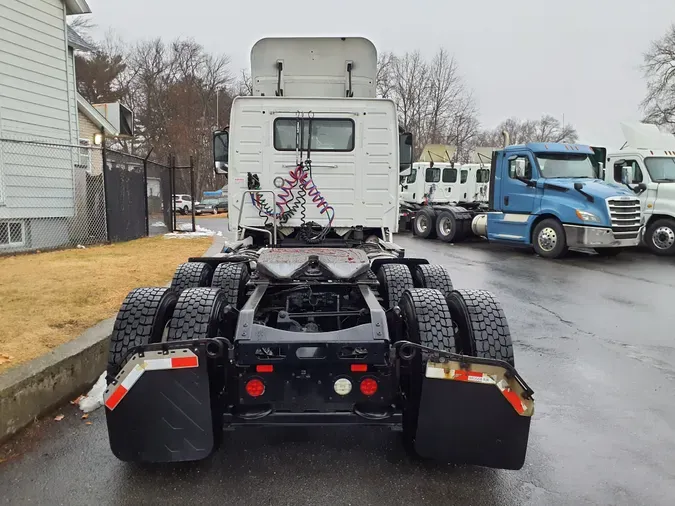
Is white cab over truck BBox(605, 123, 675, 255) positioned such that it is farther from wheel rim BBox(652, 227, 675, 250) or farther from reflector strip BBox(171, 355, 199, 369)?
reflector strip BBox(171, 355, 199, 369)

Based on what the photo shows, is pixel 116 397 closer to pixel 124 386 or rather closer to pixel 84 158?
pixel 124 386

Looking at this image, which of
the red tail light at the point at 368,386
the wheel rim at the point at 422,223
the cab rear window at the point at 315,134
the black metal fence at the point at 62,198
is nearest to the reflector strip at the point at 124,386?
the red tail light at the point at 368,386

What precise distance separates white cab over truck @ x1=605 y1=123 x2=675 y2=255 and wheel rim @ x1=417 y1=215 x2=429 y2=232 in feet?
19.2

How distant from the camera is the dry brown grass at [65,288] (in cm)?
412

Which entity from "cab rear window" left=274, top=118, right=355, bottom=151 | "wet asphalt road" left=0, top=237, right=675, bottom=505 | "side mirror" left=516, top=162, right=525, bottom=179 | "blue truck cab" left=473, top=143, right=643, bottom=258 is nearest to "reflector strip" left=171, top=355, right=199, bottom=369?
"wet asphalt road" left=0, top=237, right=675, bottom=505

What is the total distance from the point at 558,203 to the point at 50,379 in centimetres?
1127

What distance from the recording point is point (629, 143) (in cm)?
1412

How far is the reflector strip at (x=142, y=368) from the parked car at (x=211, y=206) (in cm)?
3281

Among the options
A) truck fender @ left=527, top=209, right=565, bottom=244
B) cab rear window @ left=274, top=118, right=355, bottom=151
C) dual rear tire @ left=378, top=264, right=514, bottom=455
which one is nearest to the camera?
dual rear tire @ left=378, top=264, right=514, bottom=455

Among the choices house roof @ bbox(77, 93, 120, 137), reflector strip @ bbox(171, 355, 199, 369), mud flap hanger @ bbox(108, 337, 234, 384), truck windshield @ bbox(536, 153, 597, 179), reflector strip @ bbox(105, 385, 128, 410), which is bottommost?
reflector strip @ bbox(105, 385, 128, 410)

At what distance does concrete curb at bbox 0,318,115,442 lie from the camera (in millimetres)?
3139

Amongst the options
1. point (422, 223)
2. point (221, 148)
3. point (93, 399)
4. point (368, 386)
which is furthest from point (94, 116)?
point (368, 386)

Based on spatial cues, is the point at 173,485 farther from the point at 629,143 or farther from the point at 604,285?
the point at 629,143

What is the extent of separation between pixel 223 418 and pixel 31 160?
10.1 metres
